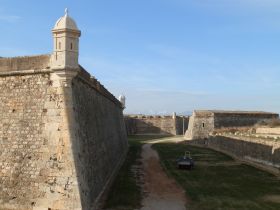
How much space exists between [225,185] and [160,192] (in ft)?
15.4

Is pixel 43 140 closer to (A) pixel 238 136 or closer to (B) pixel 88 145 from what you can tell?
(B) pixel 88 145

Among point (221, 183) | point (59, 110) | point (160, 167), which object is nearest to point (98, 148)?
point (59, 110)

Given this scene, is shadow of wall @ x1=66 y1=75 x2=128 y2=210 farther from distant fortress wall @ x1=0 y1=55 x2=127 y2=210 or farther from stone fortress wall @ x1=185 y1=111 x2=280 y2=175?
stone fortress wall @ x1=185 y1=111 x2=280 y2=175

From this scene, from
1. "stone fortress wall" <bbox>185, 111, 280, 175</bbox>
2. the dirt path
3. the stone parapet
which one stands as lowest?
the dirt path

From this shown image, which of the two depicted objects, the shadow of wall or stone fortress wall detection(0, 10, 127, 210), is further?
the shadow of wall

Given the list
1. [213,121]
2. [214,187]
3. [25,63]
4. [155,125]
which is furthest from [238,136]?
[155,125]

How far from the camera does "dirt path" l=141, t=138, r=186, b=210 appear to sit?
61.1 ft

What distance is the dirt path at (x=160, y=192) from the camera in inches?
733

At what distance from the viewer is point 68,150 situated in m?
16.6

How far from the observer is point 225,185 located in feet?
79.5

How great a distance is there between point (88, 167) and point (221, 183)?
997 centimetres

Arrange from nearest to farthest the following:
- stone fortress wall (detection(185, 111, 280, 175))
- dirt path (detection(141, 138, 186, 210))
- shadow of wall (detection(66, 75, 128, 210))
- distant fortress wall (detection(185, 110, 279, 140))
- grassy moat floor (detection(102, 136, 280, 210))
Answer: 1. shadow of wall (detection(66, 75, 128, 210))
2. dirt path (detection(141, 138, 186, 210))
3. grassy moat floor (detection(102, 136, 280, 210))
4. stone fortress wall (detection(185, 111, 280, 175))
5. distant fortress wall (detection(185, 110, 279, 140))

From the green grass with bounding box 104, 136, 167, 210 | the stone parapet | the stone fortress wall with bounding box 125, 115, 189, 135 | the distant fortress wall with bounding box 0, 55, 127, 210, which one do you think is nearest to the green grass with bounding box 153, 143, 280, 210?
the green grass with bounding box 104, 136, 167, 210

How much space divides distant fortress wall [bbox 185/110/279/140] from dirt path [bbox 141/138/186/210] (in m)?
30.9
